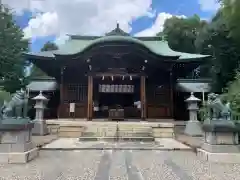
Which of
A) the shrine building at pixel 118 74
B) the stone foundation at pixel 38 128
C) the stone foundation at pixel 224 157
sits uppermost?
the shrine building at pixel 118 74

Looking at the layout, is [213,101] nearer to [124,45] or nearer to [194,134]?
[194,134]

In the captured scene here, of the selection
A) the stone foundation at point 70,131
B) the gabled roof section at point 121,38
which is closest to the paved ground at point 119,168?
the stone foundation at point 70,131

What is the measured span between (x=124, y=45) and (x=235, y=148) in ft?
33.0

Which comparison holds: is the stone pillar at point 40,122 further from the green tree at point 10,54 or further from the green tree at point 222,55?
the green tree at point 222,55

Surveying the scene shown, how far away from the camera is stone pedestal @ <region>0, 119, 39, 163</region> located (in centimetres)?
646

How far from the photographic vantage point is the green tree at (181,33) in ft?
113

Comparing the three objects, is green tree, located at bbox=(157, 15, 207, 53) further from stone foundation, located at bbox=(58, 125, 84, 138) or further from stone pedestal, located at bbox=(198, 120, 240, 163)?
stone pedestal, located at bbox=(198, 120, 240, 163)

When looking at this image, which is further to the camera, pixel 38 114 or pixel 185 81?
pixel 185 81

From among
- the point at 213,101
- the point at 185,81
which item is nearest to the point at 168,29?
the point at 185,81

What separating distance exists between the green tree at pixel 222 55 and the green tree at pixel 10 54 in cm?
1542

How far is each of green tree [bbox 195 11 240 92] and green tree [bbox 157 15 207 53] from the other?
13.6 metres

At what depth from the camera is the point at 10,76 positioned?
20.0m

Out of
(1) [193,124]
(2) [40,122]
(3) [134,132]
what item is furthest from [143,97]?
(2) [40,122]

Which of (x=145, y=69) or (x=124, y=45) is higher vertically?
(x=124, y=45)
